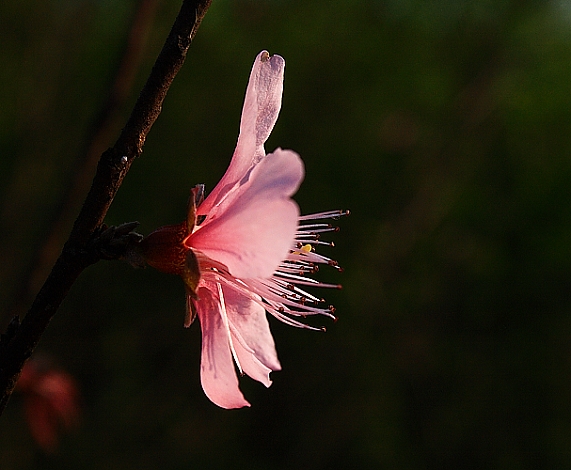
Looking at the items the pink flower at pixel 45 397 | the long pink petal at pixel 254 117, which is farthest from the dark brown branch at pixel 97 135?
the long pink petal at pixel 254 117

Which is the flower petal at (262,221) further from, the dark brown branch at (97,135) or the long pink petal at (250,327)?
the dark brown branch at (97,135)

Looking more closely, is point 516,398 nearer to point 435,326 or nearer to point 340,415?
point 435,326

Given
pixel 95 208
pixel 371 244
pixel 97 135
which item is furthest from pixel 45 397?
pixel 371 244

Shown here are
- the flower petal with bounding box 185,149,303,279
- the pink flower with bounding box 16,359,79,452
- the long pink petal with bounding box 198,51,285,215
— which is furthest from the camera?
the pink flower with bounding box 16,359,79,452

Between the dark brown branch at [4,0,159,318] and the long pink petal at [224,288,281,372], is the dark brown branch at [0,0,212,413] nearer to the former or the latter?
the long pink petal at [224,288,281,372]

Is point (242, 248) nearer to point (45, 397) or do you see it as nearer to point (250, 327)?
point (250, 327)

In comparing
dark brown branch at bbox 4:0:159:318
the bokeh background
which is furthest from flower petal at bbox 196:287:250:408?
the bokeh background
